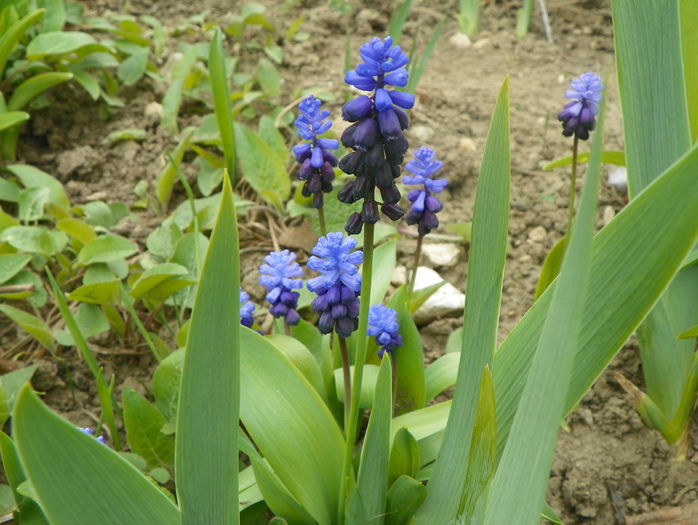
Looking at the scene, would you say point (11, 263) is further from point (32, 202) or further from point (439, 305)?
point (439, 305)

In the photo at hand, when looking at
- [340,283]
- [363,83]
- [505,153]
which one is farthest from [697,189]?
[340,283]

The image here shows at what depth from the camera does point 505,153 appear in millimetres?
1651

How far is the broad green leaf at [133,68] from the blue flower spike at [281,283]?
2.25 meters

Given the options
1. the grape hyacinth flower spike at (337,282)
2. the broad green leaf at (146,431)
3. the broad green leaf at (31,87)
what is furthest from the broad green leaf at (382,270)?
the broad green leaf at (31,87)

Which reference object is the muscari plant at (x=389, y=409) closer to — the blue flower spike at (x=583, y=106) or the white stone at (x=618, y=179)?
the blue flower spike at (x=583, y=106)

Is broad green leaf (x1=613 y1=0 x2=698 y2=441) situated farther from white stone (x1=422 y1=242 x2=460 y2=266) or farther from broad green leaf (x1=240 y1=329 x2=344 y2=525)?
broad green leaf (x1=240 y1=329 x2=344 y2=525)

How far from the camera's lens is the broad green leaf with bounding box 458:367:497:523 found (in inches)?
54.8

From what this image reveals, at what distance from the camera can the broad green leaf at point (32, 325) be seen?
2.65 m

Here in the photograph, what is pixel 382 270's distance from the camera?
2555 millimetres

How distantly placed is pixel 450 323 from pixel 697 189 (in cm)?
163

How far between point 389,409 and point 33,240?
1.83 m

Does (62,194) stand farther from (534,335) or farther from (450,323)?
(534,335)

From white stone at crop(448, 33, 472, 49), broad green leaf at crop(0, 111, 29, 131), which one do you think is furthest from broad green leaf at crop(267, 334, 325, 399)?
white stone at crop(448, 33, 472, 49)

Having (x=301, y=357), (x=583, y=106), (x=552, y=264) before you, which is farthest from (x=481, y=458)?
(x=583, y=106)
